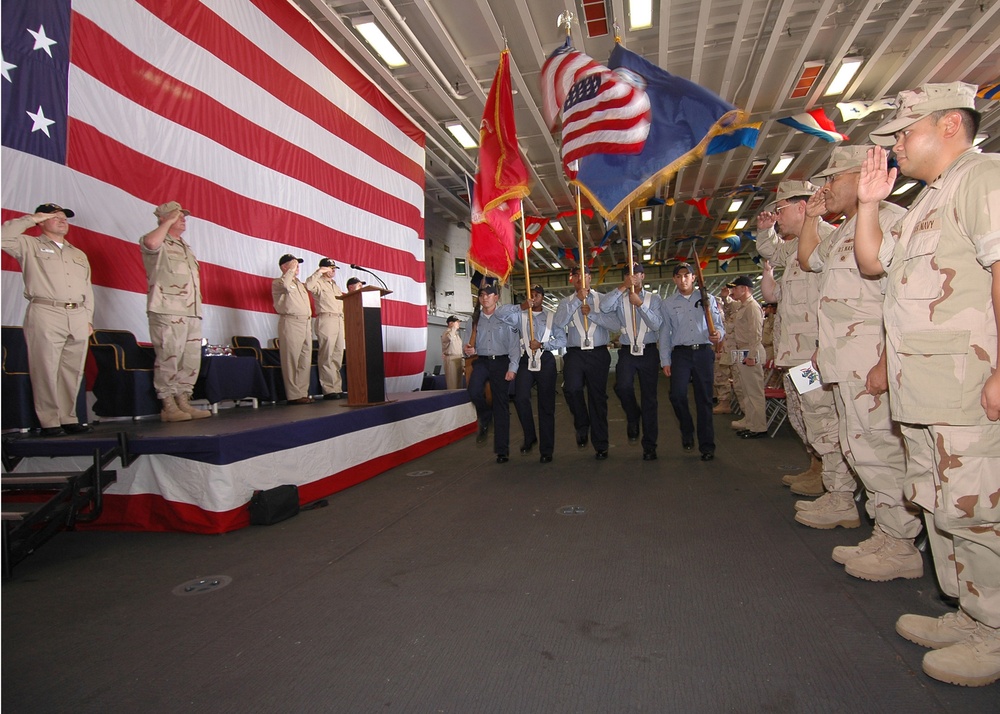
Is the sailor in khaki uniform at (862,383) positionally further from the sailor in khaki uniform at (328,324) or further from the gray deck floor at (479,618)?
the sailor in khaki uniform at (328,324)

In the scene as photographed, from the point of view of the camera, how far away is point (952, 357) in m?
Answer: 1.44

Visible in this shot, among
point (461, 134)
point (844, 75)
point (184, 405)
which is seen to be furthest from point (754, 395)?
point (461, 134)

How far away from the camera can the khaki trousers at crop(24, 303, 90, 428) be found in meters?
3.30

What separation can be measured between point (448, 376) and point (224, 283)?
516 centimetres

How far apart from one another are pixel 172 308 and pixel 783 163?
1199 cm

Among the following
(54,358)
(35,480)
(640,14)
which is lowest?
(35,480)

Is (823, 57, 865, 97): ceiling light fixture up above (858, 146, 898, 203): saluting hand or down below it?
above

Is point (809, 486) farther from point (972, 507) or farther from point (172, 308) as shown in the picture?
point (172, 308)

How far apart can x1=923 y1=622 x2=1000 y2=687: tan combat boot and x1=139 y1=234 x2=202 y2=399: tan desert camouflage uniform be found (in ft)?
14.5

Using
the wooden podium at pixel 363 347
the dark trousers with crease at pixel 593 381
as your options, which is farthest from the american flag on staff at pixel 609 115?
the wooden podium at pixel 363 347

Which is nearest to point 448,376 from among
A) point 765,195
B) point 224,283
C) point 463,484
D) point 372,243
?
point 372,243

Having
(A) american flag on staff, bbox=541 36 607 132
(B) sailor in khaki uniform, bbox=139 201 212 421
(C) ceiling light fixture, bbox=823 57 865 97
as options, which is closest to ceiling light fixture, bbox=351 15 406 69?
Answer: (A) american flag on staff, bbox=541 36 607 132

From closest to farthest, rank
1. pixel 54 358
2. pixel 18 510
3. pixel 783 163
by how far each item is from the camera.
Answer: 1. pixel 18 510
2. pixel 54 358
3. pixel 783 163

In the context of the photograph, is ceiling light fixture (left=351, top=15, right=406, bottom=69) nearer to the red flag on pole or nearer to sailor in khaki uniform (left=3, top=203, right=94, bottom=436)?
the red flag on pole
